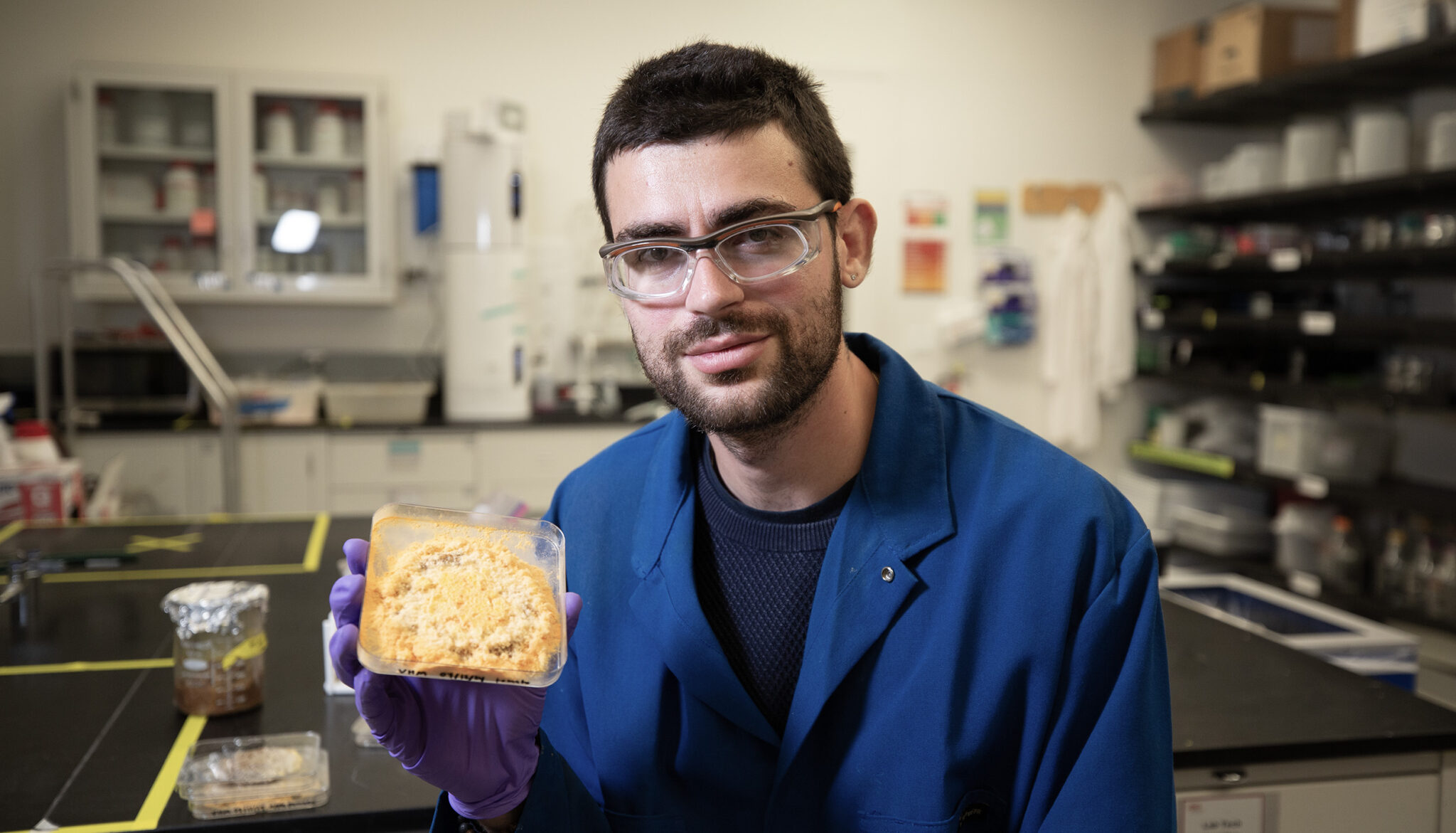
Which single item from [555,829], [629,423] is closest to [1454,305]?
[629,423]

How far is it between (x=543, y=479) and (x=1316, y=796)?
341 cm

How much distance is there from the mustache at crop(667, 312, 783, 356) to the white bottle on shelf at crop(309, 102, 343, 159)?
3.98m

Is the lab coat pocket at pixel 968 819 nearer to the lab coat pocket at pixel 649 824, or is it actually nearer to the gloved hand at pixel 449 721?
the lab coat pocket at pixel 649 824

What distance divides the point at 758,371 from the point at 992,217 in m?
4.61

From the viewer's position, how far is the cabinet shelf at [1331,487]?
147 inches

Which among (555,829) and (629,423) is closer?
(555,829)

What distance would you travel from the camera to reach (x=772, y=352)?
1.15 m

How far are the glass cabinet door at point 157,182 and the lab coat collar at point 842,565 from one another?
393cm

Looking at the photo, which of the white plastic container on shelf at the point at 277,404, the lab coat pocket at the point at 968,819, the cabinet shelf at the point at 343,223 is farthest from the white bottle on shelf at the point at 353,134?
the lab coat pocket at the point at 968,819

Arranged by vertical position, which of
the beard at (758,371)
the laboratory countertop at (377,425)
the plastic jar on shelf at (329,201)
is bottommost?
the laboratory countertop at (377,425)

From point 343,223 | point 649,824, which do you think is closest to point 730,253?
point 649,824

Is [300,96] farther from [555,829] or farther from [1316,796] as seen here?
[1316,796]

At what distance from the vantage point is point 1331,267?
4277mm

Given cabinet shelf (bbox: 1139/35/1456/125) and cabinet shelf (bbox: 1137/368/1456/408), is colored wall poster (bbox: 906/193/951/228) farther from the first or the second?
cabinet shelf (bbox: 1137/368/1456/408)
